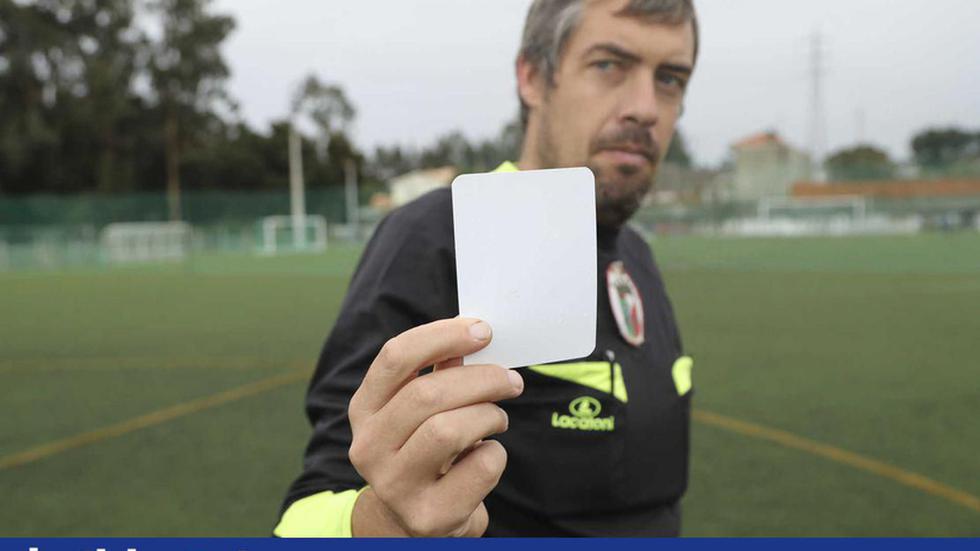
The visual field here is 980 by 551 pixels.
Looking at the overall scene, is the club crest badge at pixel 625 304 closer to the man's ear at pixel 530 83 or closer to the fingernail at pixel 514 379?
the man's ear at pixel 530 83

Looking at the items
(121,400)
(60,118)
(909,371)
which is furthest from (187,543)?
(60,118)

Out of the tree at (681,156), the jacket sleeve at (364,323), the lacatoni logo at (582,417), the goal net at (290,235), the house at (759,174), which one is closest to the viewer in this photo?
the jacket sleeve at (364,323)

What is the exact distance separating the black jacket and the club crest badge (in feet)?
0.04

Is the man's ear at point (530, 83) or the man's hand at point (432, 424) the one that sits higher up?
the man's ear at point (530, 83)

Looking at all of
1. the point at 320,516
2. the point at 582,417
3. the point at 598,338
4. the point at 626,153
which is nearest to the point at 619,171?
the point at 626,153

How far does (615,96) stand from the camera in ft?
4.64

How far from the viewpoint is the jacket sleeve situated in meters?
1.20

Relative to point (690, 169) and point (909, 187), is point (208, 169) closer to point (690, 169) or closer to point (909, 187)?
point (690, 169)

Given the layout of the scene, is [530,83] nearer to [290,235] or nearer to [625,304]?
[625,304]

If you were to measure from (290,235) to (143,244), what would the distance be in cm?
464

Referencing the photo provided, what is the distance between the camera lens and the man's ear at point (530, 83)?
1509 millimetres

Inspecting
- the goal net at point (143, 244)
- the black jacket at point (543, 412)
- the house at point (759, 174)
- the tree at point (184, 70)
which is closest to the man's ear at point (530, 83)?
the black jacket at point (543, 412)

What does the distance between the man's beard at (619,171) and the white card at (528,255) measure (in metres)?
0.64

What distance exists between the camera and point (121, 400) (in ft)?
19.9
